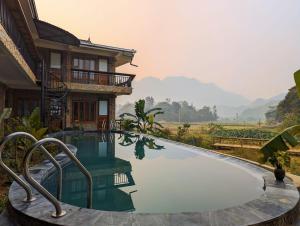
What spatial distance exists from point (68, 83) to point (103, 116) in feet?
17.8

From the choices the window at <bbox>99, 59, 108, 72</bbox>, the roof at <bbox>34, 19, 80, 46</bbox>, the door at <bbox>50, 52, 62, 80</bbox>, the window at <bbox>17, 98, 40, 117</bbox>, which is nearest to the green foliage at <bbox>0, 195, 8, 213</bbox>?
the roof at <bbox>34, 19, 80, 46</bbox>

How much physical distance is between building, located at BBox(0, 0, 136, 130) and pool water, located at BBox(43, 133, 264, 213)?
28.2ft

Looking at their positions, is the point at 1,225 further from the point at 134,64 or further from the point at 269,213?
the point at 134,64

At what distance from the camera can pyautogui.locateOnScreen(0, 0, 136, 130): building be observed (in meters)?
18.9

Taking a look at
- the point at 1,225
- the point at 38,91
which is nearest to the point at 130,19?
the point at 38,91

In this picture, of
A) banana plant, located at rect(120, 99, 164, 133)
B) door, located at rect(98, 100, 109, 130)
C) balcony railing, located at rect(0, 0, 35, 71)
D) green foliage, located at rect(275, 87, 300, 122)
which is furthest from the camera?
green foliage, located at rect(275, 87, 300, 122)

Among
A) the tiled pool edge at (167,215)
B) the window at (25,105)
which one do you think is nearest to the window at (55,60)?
the window at (25,105)

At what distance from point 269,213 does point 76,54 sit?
21951mm

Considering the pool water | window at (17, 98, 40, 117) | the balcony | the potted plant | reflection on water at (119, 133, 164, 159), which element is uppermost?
the balcony

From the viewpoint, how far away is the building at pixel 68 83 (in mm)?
18859

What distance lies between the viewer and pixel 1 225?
4.54 meters

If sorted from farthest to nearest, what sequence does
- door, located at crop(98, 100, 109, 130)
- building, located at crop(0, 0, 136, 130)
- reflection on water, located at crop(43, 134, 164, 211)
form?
door, located at crop(98, 100, 109, 130), building, located at crop(0, 0, 136, 130), reflection on water, located at crop(43, 134, 164, 211)

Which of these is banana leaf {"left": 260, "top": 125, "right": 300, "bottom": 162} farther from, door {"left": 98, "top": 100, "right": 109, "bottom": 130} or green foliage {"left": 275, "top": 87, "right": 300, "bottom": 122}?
green foliage {"left": 275, "top": 87, "right": 300, "bottom": 122}

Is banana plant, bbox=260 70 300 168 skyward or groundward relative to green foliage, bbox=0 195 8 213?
skyward
